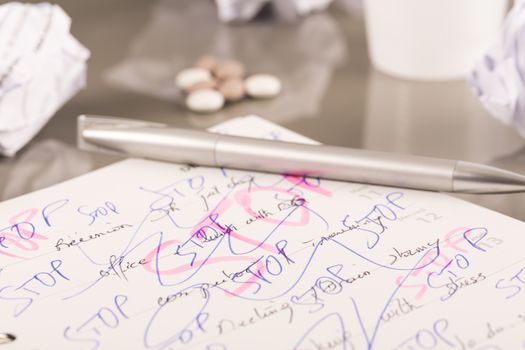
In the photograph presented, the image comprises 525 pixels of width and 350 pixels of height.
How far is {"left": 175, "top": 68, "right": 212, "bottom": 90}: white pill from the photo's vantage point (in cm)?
65

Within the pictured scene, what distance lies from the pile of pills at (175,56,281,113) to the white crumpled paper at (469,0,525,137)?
0.15 m

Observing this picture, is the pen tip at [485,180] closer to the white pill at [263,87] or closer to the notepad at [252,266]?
the notepad at [252,266]

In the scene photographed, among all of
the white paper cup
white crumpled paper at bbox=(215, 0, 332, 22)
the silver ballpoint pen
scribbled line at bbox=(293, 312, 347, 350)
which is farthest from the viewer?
white crumpled paper at bbox=(215, 0, 332, 22)

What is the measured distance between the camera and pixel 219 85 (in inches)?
25.3

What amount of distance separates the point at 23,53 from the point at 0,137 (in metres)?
0.06

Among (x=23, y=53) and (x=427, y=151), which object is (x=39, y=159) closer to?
(x=23, y=53)

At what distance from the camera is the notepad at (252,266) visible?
37 centimetres

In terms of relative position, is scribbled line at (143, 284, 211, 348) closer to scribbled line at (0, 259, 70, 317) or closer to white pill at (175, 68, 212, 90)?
scribbled line at (0, 259, 70, 317)

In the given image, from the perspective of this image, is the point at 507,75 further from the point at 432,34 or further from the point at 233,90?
the point at 233,90

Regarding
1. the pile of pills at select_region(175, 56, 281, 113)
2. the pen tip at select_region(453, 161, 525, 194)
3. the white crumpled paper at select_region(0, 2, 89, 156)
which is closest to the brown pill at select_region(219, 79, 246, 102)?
the pile of pills at select_region(175, 56, 281, 113)

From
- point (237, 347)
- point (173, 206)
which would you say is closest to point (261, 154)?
point (173, 206)

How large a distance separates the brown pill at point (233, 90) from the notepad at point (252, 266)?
115 mm

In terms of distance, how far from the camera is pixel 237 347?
Answer: 0.37m

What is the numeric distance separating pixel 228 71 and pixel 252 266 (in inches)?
10.3
